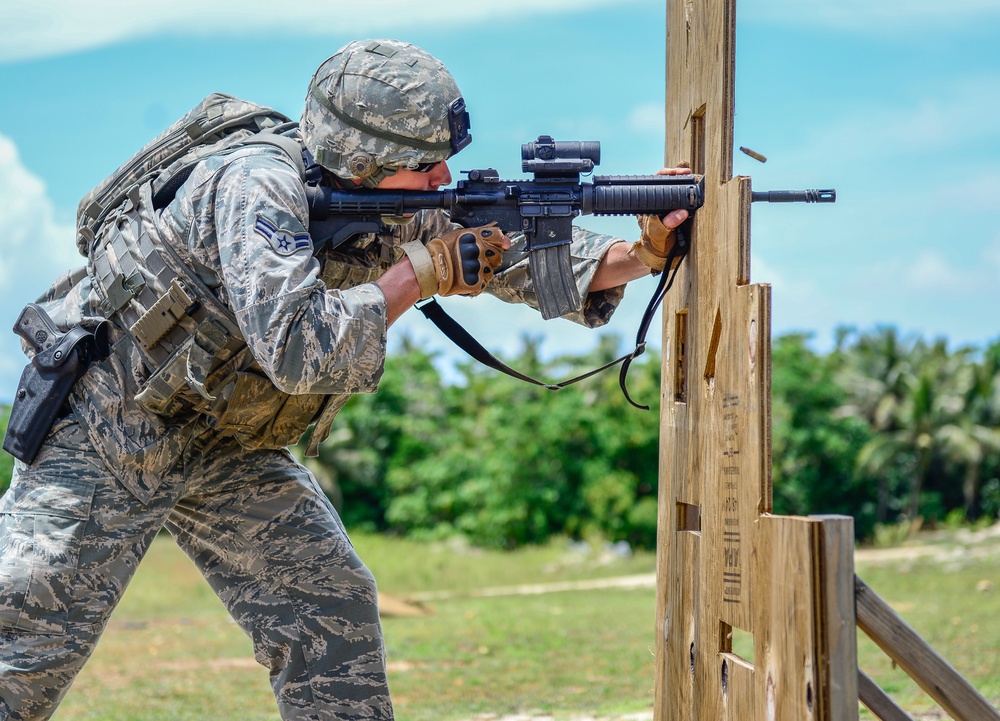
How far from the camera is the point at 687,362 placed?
316 centimetres

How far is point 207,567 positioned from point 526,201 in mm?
1657

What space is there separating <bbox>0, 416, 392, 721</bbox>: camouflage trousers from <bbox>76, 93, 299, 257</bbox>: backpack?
2.47 ft

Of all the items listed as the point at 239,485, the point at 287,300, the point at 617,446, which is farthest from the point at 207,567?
the point at 617,446

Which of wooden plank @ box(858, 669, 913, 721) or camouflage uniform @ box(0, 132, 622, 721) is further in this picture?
camouflage uniform @ box(0, 132, 622, 721)

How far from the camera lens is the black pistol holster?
3.27 metres

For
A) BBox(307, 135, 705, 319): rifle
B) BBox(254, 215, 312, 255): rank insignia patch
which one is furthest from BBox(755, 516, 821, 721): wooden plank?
BBox(254, 215, 312, 255): rank insignia patch

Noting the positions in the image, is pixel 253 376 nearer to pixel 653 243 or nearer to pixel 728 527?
pixel 653 243

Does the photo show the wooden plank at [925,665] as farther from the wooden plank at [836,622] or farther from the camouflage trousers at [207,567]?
the camouflage trousers at [207,567]

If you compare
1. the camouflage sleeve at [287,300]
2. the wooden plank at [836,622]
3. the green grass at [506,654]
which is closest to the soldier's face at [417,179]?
the camouflage sleeve at [287,300]

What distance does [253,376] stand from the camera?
10.8 ft

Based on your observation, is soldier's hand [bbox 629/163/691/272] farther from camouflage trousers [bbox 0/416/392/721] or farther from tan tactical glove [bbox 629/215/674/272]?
camouflage trousers [bbox 0/416/392/721]

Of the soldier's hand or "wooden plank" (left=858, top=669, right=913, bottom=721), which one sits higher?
the soldier's hand

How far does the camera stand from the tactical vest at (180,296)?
10.5ft

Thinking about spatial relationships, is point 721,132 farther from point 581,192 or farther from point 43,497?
point 43,497
